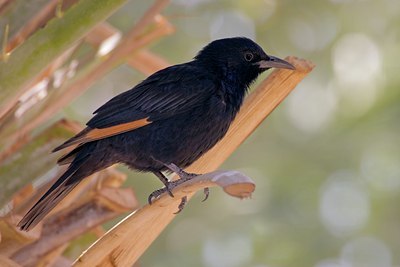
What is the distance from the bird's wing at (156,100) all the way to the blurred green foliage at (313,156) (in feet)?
6.96

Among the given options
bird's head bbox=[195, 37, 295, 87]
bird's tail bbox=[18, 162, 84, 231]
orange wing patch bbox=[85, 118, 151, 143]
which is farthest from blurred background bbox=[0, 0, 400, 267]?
bird's tail bbox=[18, 162, 84, 231]

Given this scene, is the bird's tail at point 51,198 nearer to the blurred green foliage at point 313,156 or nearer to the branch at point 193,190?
the branch at point 193,190

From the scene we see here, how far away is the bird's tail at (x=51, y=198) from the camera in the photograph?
3088 millimetres

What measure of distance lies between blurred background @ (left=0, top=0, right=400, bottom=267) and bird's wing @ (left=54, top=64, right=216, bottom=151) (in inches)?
95.1

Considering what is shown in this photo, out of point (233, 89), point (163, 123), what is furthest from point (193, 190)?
point (233, 89)

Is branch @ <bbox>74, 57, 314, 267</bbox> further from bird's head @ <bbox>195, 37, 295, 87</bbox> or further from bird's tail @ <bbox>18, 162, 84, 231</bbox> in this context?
bird's head @ <bbox>195, 37, 295, 87</bbox>

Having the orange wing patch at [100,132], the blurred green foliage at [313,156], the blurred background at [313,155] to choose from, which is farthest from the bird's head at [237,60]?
the blurred background at [313,155]

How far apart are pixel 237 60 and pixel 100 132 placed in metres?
1.07

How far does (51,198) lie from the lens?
330 cm

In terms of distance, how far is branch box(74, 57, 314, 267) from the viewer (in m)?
2.30

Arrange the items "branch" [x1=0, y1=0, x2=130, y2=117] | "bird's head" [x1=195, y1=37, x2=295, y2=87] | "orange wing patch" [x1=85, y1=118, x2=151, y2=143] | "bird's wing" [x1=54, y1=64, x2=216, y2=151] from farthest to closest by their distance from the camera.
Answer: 1. "bird's head" [x1=195, y1=37, x2=295, y2=87]
2. "bird's wing" [x1=54, y1=64, x2=216, y2=151]
3. "orange wing patch" [x1=85, y1=118, x2=151, y2=143]
4. "branch" [x1=0, y1=0, x2=130, y2=117]

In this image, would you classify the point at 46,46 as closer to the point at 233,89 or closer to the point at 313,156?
the point at 233,89

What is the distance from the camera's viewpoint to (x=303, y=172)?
6922mm

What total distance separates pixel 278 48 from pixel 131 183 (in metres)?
1.74
